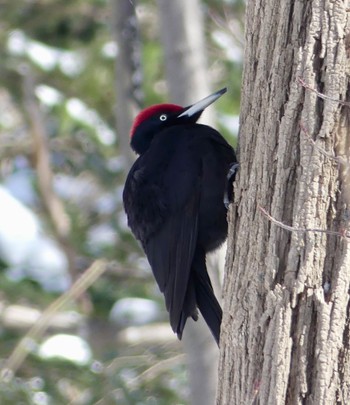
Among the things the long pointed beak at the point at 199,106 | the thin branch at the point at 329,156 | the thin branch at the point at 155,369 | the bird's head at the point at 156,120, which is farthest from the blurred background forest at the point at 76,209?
the thin branch at the point at 329,156

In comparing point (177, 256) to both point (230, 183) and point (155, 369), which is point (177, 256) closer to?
point (230, 183)

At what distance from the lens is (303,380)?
2613mm

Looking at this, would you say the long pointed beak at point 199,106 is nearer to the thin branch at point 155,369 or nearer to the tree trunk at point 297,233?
the tree trunk at point 297,233

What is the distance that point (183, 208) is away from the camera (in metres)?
3.93

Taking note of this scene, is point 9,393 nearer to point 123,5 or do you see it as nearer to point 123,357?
point 123,357

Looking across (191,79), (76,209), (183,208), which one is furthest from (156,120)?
(76,209)

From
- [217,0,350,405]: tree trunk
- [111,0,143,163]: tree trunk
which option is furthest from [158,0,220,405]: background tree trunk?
[217,0,350,405]: tree trunk

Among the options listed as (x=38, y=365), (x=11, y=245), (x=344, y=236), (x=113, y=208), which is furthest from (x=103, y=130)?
(x=344, y=236)

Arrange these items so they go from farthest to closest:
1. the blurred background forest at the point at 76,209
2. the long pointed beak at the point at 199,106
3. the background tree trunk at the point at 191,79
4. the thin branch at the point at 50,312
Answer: the blurred background forest at the point at 76,209, the thin branch at the point at 50,312, the background tree trunk at the point at 191,79, the long pointed beak at the point at 199,106

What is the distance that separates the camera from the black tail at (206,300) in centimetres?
371

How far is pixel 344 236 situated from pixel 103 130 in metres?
5.32

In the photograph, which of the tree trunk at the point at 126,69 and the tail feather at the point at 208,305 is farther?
the tree trunk at the point at 126,69

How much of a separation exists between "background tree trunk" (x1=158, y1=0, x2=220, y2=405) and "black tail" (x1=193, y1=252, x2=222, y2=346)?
1.26 m

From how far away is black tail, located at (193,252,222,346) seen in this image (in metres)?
3.71
